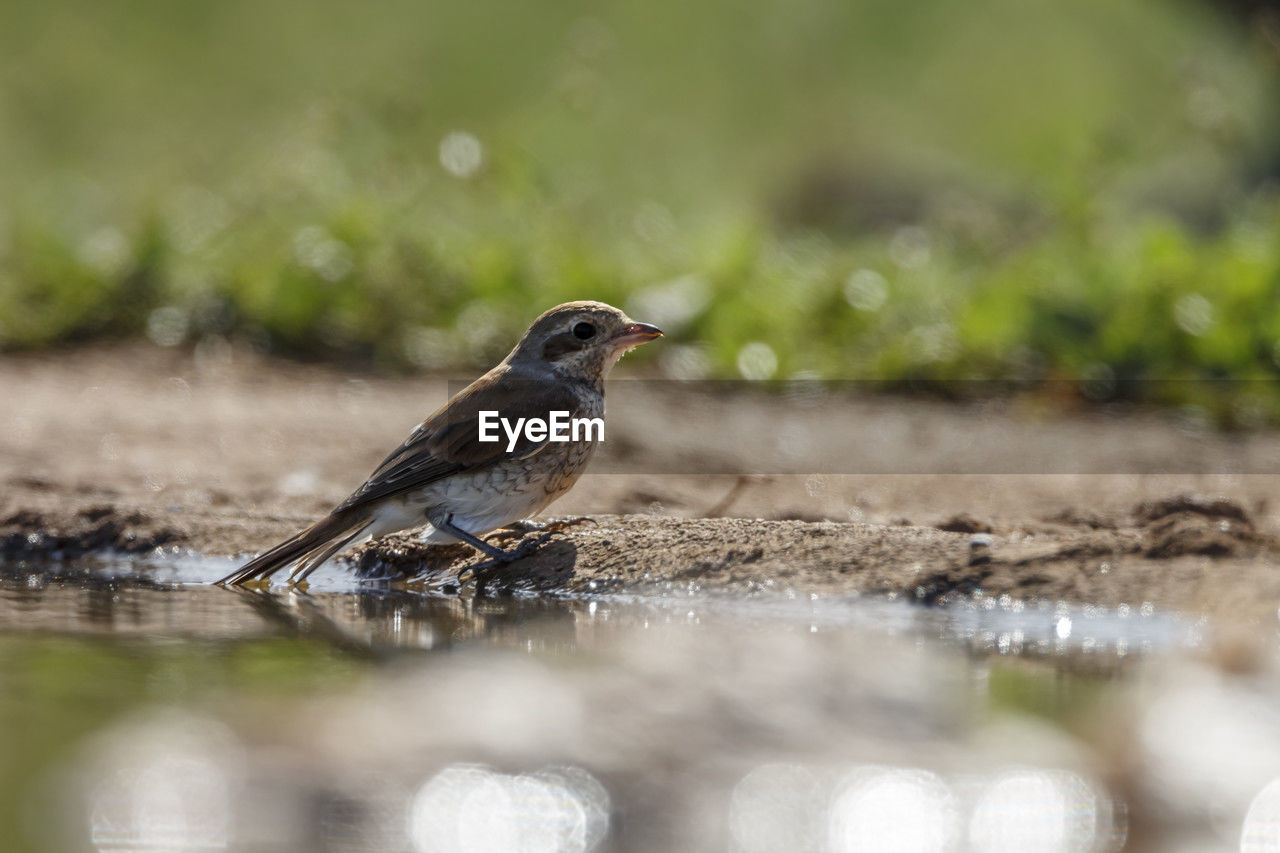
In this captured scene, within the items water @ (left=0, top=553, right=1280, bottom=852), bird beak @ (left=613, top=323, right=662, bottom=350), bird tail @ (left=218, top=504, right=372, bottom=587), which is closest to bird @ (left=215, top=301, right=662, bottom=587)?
bird tail @ (left=218, top=504, right=372, bottom=587)

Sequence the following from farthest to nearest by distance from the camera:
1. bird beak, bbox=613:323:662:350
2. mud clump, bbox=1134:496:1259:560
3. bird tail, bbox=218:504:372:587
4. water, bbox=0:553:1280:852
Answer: bird beak, bbox=613:323:662:350 → bird tail, bbox=218:504:372:587 → mud clump, bbox=1134:496:1259:560 → water, bbox=0:553:1280:852

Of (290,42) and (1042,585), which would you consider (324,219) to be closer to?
(1042,585)

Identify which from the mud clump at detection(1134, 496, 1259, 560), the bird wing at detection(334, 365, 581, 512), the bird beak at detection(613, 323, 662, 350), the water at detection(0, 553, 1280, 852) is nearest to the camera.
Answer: the water at detection(0, 553, 1280, 852)

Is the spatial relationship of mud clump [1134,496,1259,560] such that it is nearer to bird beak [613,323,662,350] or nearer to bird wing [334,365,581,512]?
bird beak [613,323,662,350]

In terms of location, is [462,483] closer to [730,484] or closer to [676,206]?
[730,484]

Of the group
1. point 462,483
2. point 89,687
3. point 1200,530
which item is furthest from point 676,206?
point 89,687

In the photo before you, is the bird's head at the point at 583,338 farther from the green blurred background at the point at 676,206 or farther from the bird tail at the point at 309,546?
the green blurred background at the point at 676,206

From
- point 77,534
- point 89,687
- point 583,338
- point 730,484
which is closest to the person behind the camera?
point 89,687
